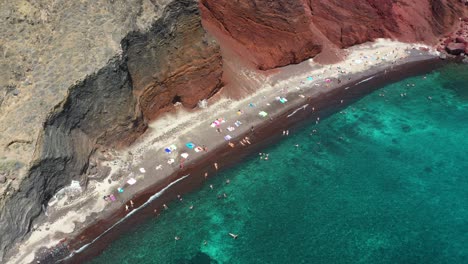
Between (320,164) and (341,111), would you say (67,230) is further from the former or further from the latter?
(341,111)

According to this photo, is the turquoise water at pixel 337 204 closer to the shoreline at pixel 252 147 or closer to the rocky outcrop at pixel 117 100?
the shoreline at pixel 252 147

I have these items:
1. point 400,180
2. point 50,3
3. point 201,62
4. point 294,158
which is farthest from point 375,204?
point 50,3

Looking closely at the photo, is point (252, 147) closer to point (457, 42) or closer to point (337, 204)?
point (337, 204)

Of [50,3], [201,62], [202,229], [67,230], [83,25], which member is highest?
[50,3]

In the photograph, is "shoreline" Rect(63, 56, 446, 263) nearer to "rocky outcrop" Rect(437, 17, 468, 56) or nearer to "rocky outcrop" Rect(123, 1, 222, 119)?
"rocky outcrop" Rect(437, 17, 468, 56)

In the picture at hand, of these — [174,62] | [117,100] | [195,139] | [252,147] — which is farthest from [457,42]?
[117,100]

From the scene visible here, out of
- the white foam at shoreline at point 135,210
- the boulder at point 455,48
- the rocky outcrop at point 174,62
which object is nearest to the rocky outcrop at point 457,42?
the boulder at point 455,48

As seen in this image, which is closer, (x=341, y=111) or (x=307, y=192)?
(x=307, y=192)

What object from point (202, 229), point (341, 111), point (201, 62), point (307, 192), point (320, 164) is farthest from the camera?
point (341, 111)
